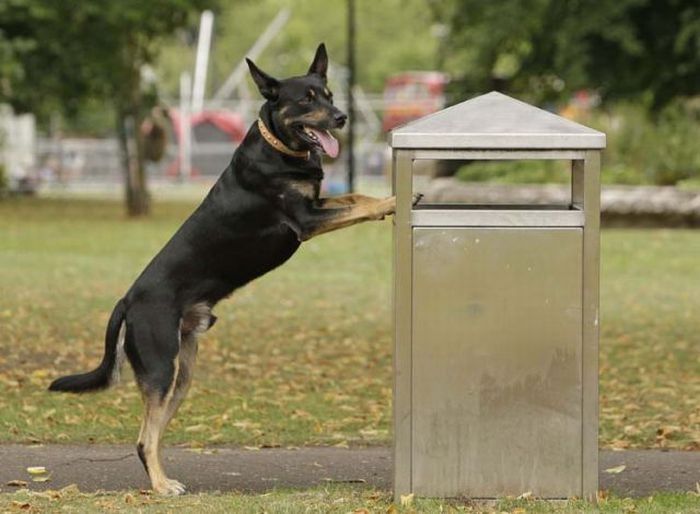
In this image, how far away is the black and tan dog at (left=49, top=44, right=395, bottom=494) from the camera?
24.2 feet

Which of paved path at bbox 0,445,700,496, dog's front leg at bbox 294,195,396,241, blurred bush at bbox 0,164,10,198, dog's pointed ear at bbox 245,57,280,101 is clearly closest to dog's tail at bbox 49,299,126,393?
paved path at bbox 0,445,700,496

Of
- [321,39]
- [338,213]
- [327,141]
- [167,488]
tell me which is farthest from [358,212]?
[321,39]

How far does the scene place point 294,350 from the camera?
13.9 meters

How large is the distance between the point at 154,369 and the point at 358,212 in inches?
49.5

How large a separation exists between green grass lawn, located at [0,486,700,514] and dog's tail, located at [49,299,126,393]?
577mm

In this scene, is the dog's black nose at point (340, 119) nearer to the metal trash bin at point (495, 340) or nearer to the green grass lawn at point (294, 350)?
the metal trash bin at point (495, 340)

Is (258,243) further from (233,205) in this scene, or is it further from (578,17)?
(578,17)

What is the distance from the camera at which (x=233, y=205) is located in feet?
24.8

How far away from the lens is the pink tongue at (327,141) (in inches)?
287

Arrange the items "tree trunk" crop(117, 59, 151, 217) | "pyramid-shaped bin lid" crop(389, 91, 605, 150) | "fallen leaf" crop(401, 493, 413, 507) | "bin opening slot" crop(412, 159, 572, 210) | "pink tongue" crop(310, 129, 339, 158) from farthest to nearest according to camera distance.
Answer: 1. "tree trunk" crop(117, 59, 151, 217)
2. "bin opening slot" crop(412, 159, 572, 210)
3. "pink tongue" crop(310, 129, 339, 158)
4. "fallen leaf" crop(401, 493, 413, 507)
5. "pyramid-shaped bin lid" crop(389, 91, 605, 150)

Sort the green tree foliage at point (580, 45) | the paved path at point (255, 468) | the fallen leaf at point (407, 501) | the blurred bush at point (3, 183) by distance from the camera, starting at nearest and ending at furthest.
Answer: the fallen leaf at point (407, 501) → the paved path at point (255, 468) → the green tree foliage at point (580, 45) → the blurred bush at point (3, 183)

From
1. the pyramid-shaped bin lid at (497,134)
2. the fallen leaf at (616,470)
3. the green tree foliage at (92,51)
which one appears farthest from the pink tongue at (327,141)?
the green tree foliage at (92,51)

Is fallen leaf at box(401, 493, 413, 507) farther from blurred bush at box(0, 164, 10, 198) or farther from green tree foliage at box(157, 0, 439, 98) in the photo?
green tree foliage at box(157, 0, 439, 98)

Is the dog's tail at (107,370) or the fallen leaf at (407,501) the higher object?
the dog's tail at (107,370)
